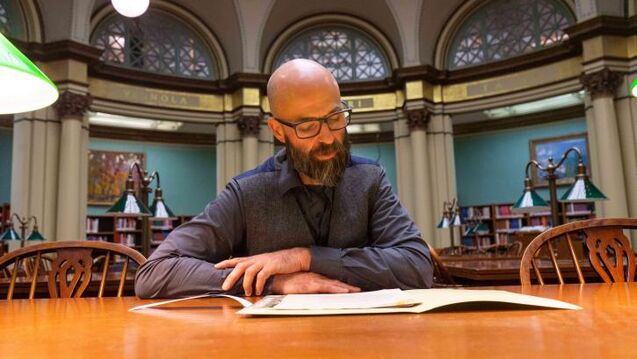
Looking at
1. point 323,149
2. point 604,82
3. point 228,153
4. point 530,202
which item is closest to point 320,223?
point 323,149

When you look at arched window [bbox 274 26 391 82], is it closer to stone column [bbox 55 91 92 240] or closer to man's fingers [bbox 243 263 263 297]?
stone column [bbox 55 91 92 240]

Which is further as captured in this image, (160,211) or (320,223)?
(160,211)

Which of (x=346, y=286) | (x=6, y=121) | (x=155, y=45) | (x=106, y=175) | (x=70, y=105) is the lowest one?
(x=346, y=286)

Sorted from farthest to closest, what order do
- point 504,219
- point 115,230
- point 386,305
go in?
point 504,219, point 115,230, point 386,305

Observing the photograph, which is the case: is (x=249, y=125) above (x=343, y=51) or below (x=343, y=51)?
below

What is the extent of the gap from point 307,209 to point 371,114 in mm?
10052

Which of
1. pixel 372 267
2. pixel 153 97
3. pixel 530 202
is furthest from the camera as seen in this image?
pixel 153 97

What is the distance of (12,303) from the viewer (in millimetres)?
1385

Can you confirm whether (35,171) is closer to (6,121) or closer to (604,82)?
(6,121)

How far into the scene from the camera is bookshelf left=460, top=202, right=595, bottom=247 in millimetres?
11741

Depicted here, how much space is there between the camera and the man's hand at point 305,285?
1456mm

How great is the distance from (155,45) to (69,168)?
352 cm

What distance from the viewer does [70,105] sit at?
8.95m

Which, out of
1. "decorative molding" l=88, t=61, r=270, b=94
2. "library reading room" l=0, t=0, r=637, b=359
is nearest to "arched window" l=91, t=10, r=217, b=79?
"library reading room" l=0, t=0, r=637, b=359
